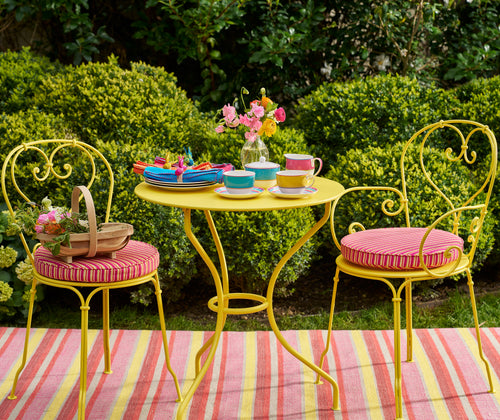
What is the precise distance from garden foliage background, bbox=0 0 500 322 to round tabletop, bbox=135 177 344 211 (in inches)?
38.6

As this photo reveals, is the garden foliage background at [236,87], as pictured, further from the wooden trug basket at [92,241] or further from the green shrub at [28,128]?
the wooden trug basket at [92,241]

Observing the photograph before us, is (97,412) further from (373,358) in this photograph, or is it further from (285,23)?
(285,23)

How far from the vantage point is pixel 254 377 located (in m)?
2.84

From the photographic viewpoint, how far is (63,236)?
7.71 feet

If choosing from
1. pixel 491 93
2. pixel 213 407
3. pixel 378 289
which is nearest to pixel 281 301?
pixel 378 289

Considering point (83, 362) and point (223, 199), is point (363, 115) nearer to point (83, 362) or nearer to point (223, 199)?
point (223, 199)

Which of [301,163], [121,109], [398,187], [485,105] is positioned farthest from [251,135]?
[485,105]

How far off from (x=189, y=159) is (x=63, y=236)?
A: 581 mm

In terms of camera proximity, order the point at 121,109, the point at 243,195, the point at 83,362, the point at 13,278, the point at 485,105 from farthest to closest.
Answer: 1. the point at 485,105
2. the point at 121,109
3. the point at 13,278
4. the point at 83,362
5. the point at 243,195

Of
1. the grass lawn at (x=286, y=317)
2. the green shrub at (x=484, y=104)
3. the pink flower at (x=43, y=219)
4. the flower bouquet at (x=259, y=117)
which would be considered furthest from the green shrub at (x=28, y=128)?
the green shrub at (x=484, y=104)

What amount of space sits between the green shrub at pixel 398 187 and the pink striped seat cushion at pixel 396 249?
0.87 m

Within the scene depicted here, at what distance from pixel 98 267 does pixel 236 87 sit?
8.83ft

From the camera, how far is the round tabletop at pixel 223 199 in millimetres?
2182

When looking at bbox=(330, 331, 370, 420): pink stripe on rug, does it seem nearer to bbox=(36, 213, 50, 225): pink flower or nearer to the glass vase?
the glass vase
